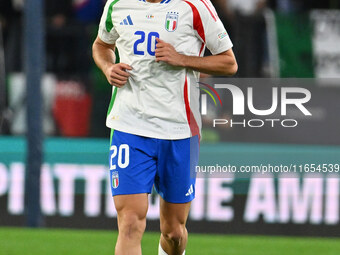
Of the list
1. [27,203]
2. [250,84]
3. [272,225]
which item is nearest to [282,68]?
[250,84]

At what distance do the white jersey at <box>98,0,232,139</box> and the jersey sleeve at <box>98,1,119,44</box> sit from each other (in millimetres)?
24

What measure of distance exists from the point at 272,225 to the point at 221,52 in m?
3.71

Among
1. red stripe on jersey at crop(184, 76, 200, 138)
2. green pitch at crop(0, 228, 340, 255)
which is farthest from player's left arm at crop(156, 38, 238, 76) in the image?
green pitch at crop(0, 228, 340, 255)

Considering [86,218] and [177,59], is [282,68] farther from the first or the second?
[177,59]

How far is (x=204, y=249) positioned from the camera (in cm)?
824

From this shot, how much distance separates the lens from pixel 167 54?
5543 mm

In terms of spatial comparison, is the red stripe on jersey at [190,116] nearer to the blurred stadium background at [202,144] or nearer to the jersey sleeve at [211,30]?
the jersey sleeve at [211,30]

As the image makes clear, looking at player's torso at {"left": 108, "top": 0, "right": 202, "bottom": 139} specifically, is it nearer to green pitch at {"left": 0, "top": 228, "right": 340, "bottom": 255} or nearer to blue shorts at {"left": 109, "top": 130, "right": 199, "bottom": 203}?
blue shorts at {"left": 109, "top": 130, "right": 199, "bottom": 203}

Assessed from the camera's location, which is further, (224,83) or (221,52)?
(224,83)

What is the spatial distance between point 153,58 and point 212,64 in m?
0.40

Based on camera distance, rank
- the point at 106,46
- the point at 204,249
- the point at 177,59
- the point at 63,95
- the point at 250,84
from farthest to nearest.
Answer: the point at 63,95
the point at 250,84
the point at 204,249
the point at 106,46
the point at 177,59

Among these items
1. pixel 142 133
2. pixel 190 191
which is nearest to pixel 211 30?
pixel 142 133

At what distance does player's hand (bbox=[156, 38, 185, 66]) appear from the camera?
5543 millimetres

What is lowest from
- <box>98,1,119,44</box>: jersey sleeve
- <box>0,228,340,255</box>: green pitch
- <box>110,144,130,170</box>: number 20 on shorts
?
<box>0,228,340,255</box>: green pitch
